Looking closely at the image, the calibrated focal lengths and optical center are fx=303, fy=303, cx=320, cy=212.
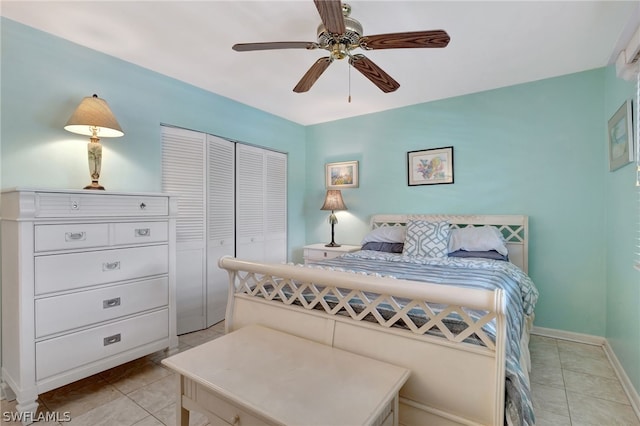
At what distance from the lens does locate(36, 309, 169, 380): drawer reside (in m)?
1.78

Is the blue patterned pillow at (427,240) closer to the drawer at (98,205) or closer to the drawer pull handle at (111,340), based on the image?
Result: the drawer at (98,205)

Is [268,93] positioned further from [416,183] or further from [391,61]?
[416,183]

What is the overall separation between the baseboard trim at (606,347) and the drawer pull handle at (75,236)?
3482 millimetres

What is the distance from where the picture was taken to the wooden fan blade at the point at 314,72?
1.87 meters

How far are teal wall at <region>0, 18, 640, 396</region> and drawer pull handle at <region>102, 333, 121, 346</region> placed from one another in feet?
3.72

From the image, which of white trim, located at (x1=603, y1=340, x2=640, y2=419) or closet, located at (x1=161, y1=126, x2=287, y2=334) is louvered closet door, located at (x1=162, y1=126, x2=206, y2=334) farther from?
white trim, located at (x1=603, y1=340, x2=640, y2=419)

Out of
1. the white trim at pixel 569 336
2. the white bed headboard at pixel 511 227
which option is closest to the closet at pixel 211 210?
the white bed headboard at pixel 511 227

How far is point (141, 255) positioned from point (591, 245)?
3.70m

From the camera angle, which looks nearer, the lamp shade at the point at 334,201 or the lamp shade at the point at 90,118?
the lamp shade at the point at 90,118

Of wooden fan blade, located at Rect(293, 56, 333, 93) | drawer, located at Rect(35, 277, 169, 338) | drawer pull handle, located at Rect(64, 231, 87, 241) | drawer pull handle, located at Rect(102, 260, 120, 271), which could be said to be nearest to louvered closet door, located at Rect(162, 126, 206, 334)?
drawer, located at Rect(35, 277, 169, 338)

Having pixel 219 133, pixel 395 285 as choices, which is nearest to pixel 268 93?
pixel 219 133

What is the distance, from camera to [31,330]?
1717mm

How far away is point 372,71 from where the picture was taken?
1963mm

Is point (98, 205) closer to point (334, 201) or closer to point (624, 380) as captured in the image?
point (334, 201)
